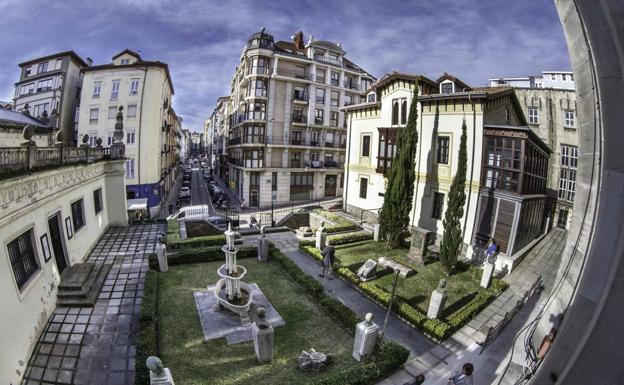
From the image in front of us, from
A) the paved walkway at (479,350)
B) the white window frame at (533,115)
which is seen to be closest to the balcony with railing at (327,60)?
the white window frame at (533,115)

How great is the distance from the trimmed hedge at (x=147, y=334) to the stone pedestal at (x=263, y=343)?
9.15 ft

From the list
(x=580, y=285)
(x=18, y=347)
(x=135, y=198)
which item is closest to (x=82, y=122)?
(x=135, y=198)

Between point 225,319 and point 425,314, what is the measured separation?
7.94m

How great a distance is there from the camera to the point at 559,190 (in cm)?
2850

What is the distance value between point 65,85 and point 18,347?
35447mm

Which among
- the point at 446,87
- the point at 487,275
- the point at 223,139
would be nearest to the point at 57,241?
the point at 487,275

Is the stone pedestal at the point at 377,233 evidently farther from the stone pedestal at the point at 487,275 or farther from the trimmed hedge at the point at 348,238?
the stone pedestal at the point at 487,275

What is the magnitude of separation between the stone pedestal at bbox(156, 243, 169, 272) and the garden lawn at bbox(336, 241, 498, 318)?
9355 millimetres

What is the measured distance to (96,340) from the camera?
30.8ft

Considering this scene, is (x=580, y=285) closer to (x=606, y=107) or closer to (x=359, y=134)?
(x=606, y=107)

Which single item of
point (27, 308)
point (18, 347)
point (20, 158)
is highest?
point (20, 158)

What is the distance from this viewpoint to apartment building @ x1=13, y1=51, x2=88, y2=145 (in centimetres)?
3306

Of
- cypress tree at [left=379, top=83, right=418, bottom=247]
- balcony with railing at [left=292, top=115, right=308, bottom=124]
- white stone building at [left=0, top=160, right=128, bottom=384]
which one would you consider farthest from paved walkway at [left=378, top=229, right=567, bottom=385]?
balcony with railing at [left=292, top=115, right=308, bottom=124]

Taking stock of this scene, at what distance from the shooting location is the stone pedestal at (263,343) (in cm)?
860
